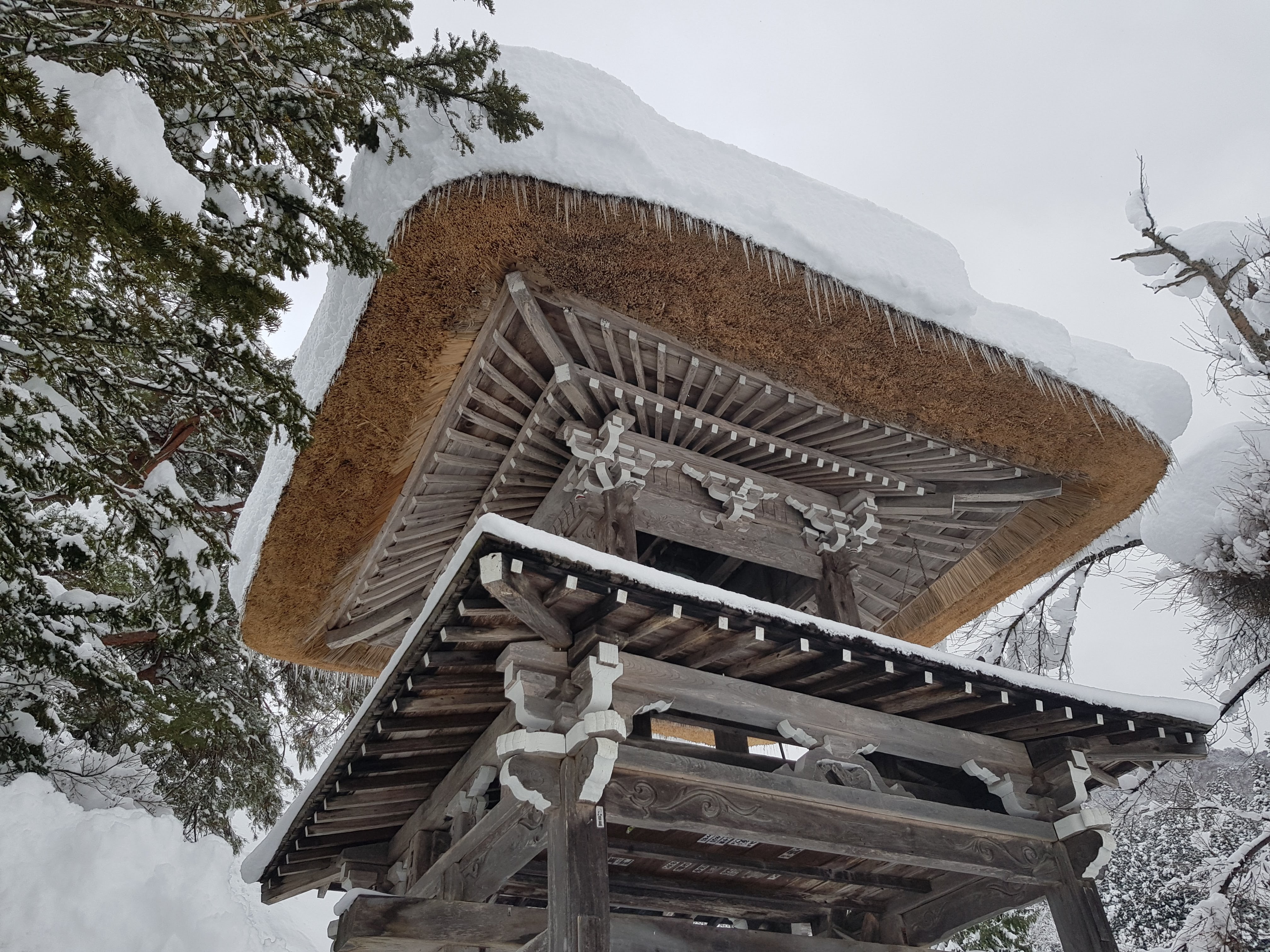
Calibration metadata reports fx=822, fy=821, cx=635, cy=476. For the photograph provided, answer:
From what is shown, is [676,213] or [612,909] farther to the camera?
[612,909]

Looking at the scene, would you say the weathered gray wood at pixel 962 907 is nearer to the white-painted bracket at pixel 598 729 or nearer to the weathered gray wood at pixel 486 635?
the white-painted bracket at pixel 598 729

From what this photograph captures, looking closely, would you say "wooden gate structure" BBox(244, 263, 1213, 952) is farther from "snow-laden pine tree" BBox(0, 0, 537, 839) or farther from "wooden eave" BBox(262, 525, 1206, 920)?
"snow-laden pine tree" BBox(0, 0, 537, 839)

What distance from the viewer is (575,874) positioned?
10.3 ft

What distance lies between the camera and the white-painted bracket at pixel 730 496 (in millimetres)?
5156

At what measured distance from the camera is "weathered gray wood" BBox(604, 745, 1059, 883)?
141 inches

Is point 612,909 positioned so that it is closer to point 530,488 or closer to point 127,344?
point 530,488

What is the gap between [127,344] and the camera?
3.28m

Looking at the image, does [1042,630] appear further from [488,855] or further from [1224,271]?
[488,855]

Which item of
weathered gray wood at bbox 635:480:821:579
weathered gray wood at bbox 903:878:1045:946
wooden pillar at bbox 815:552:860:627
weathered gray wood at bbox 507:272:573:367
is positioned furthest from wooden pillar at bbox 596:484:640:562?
weathered gray wood at bbox 903:878:1045:946

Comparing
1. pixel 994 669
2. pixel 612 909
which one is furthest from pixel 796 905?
pixel 994 669

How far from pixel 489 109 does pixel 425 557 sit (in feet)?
10.6

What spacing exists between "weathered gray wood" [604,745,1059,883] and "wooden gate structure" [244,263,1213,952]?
0.6 inches

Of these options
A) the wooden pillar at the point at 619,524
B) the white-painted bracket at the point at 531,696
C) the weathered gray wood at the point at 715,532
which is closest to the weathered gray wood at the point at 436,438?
the wooden pillar at the point at 619,524

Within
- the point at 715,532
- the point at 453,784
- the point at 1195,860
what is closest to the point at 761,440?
the point at 715,532
